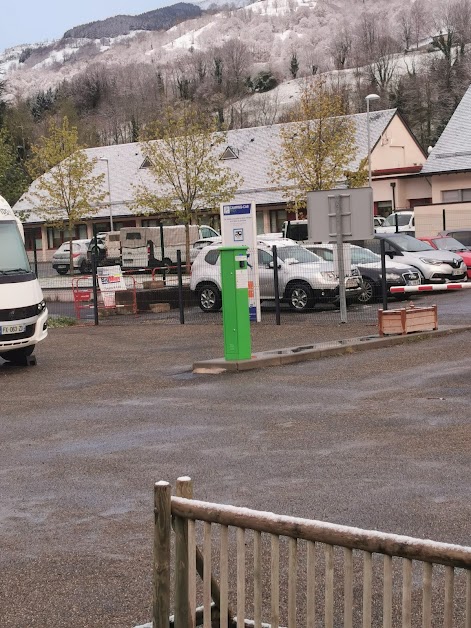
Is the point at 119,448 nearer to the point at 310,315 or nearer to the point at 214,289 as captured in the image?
the point at 310,315

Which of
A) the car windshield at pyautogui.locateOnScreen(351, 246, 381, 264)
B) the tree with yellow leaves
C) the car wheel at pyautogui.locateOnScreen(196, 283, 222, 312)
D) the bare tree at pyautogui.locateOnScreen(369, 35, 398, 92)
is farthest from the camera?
the bare tree at pyautogui.locateOnScreen(369, 35, 398, 92)

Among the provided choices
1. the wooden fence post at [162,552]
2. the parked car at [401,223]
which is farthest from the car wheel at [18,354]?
the parked car at [401,223]

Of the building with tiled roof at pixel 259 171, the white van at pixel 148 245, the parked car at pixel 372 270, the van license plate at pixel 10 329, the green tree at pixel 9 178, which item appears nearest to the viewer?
the van license plate at pixel 10 329

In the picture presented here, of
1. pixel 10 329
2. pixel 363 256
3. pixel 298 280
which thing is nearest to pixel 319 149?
pixel 363 256

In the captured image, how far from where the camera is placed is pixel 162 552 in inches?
177

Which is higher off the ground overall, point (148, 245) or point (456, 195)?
point (456, 195)

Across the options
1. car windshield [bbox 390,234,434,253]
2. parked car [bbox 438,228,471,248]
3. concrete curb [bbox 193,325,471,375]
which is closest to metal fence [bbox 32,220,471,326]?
car windshield [bbox 390,234,434,253]

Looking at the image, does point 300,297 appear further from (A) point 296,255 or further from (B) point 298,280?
(A) point 296,255

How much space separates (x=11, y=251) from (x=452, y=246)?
20.3 metres

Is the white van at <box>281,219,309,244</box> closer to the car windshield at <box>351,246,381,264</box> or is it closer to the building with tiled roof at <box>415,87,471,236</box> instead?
the building with tiled roof at <box>415,87,471,236</box>

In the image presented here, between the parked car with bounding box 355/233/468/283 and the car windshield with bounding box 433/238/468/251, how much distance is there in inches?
104

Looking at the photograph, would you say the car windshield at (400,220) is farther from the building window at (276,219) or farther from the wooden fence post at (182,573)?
the wooden fence post at (182,573)

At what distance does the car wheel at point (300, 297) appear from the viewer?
27297mm

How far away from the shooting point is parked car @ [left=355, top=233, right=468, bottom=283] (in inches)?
1250
